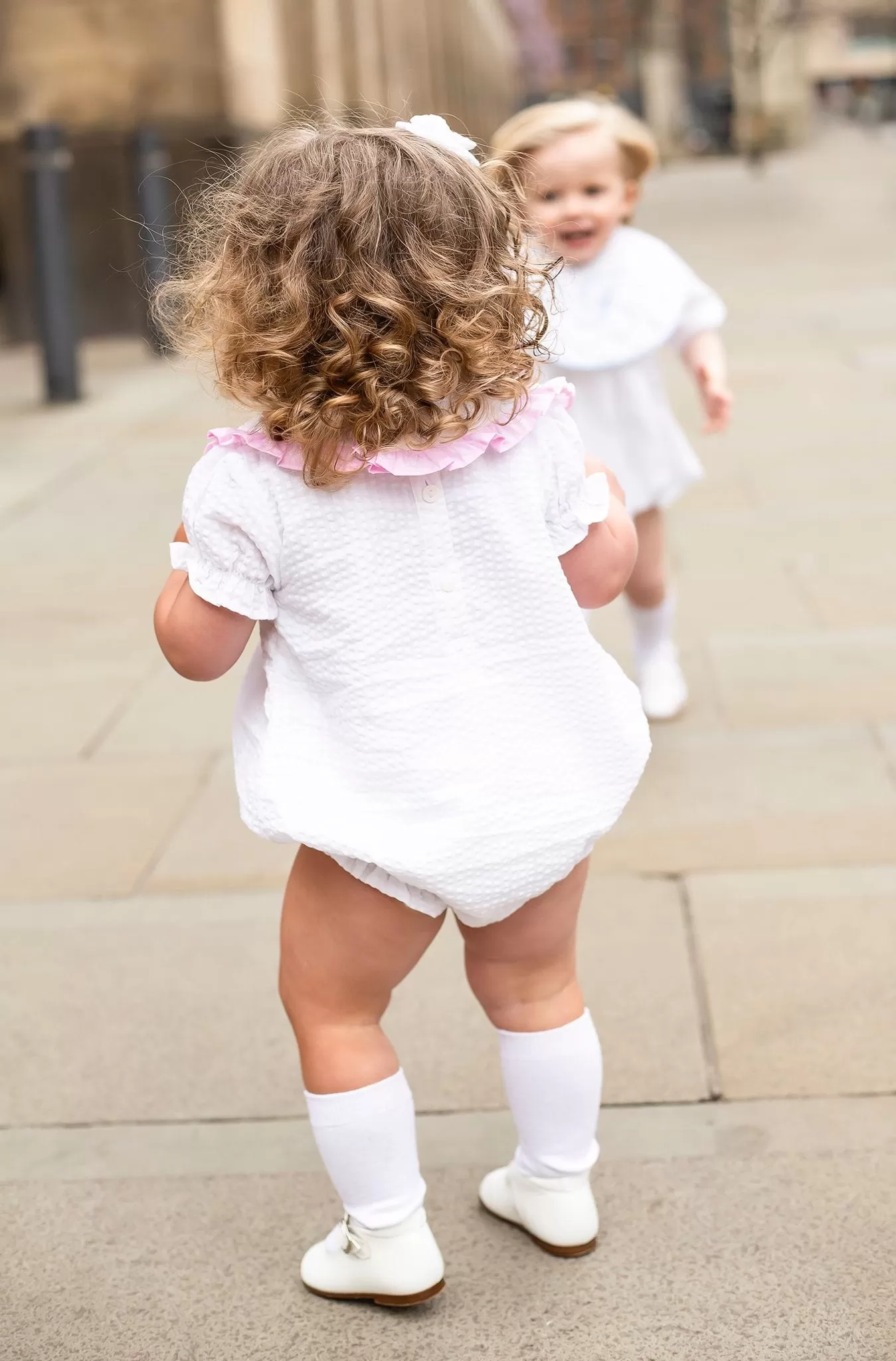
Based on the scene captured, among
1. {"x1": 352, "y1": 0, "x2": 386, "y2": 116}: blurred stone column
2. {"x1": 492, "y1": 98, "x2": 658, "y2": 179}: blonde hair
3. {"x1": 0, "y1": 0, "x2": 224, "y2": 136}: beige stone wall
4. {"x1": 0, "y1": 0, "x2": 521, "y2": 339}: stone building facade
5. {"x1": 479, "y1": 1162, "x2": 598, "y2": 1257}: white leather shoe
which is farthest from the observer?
{"x1": 352, "y1": 0, "x2": 386, "y2": 116}: blurred stone column

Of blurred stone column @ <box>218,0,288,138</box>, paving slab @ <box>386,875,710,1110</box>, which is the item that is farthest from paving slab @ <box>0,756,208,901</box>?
blurred stone column @ <box>218,0,288,138</box>

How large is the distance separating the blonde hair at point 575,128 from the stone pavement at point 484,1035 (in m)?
1.39

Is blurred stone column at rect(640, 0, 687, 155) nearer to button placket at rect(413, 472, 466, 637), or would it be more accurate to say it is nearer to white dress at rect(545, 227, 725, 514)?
white dress at rect(545, 227, 725, 514)

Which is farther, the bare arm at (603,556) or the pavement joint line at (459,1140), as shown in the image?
the pavement joint line at (459,1140)

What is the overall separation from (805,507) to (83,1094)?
4477 millimetres

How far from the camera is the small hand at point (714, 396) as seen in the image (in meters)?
3.44

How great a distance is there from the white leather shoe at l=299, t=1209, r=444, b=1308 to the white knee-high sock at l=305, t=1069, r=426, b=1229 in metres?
0.02

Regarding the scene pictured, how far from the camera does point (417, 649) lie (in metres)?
1.85

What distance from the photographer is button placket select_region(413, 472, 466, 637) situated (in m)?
1.82

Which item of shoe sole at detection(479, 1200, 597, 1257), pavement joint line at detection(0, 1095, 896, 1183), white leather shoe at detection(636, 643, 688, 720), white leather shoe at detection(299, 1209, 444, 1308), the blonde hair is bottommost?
white leather shoe at detection(636, 643, 688, 720)

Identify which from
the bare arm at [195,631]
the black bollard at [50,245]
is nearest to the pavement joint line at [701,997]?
the bare arm at [195,631]

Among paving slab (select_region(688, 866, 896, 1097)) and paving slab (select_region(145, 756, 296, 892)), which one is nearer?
paving slab (select_region(688, 866, 896, 1097))

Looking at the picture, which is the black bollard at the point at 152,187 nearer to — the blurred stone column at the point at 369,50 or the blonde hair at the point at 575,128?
the blonde hair at the point at 575,128

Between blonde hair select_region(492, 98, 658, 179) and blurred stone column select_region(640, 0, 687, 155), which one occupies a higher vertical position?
blonde hair select_region(492, 98, 658, 179)
